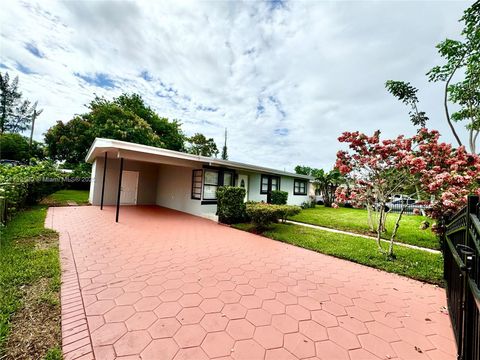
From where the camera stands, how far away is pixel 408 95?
9500mm

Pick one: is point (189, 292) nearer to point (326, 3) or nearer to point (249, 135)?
point (326, 3)

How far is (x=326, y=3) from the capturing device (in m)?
5.52

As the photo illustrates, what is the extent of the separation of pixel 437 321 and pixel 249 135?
19.1 metres

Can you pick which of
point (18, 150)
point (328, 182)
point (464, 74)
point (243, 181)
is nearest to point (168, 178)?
point (243, 181)

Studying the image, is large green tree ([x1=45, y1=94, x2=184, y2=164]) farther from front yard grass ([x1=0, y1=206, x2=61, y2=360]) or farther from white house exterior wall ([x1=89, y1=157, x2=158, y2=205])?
front yard grass ([x1=0, y1=206, x2=61, y2=360])

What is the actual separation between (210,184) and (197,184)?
25.0 inches

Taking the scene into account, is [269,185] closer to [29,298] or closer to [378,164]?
[378,164]

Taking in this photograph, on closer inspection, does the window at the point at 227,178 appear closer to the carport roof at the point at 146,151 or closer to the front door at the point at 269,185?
the carport roof at the point at 146,151

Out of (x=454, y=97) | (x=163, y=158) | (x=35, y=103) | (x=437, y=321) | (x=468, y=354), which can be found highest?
(x=35, y=103)

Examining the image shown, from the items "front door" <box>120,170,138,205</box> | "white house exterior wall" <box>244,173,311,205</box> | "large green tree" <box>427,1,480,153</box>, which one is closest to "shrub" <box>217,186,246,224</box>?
"white house exterior wall" <box>244,173,311,205</box>

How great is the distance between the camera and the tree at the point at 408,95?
939 centimetres

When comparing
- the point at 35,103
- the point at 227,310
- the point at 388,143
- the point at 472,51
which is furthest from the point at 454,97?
the point at 35,103

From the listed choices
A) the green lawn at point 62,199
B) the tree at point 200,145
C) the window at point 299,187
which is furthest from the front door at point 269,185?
the tree at point 200,145

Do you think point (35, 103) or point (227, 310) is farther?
point (35, 103)
